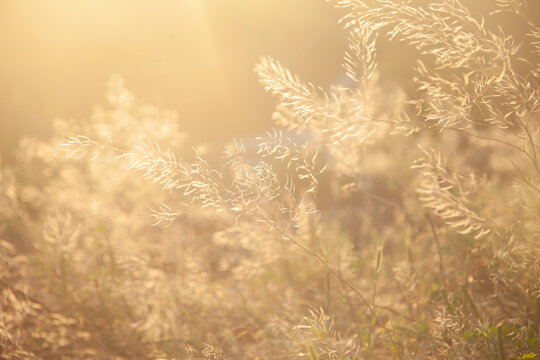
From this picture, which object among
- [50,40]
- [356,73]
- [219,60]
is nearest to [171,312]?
[356,73]

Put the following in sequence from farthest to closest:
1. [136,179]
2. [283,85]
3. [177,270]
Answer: [136,179]
[177,270]
[283,85]

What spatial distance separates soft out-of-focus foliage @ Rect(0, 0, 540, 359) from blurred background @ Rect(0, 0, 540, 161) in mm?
2908

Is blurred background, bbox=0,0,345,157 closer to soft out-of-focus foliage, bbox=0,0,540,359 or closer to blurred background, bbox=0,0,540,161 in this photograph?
blurred background, bbox=0,0,540,161

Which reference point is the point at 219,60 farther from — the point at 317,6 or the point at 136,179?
the point at 136,179

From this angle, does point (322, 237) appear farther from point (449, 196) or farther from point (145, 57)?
point (145, 57)

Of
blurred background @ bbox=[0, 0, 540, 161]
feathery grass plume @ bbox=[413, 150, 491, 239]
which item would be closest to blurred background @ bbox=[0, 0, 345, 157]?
blurred background @ bbox=[0, 0, 540, 161]

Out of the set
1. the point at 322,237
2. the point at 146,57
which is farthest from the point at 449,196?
the point at 146,57

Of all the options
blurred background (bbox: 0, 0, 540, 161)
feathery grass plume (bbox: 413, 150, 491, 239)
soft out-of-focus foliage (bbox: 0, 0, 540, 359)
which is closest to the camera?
soft out-of-focus foliage (bbox: 0, 0, 540, 359)

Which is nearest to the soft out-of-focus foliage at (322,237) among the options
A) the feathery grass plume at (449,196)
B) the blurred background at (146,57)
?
the feathery grass plume at (449,196)

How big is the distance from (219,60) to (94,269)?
4.46 m

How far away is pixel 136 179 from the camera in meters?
2.68

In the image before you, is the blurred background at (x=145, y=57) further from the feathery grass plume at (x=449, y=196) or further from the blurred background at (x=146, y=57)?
the feathery grass plume at (x=449, y=196)

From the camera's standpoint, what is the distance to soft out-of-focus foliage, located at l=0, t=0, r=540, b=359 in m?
1.18

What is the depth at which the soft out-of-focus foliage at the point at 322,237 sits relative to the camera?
1178 mm
